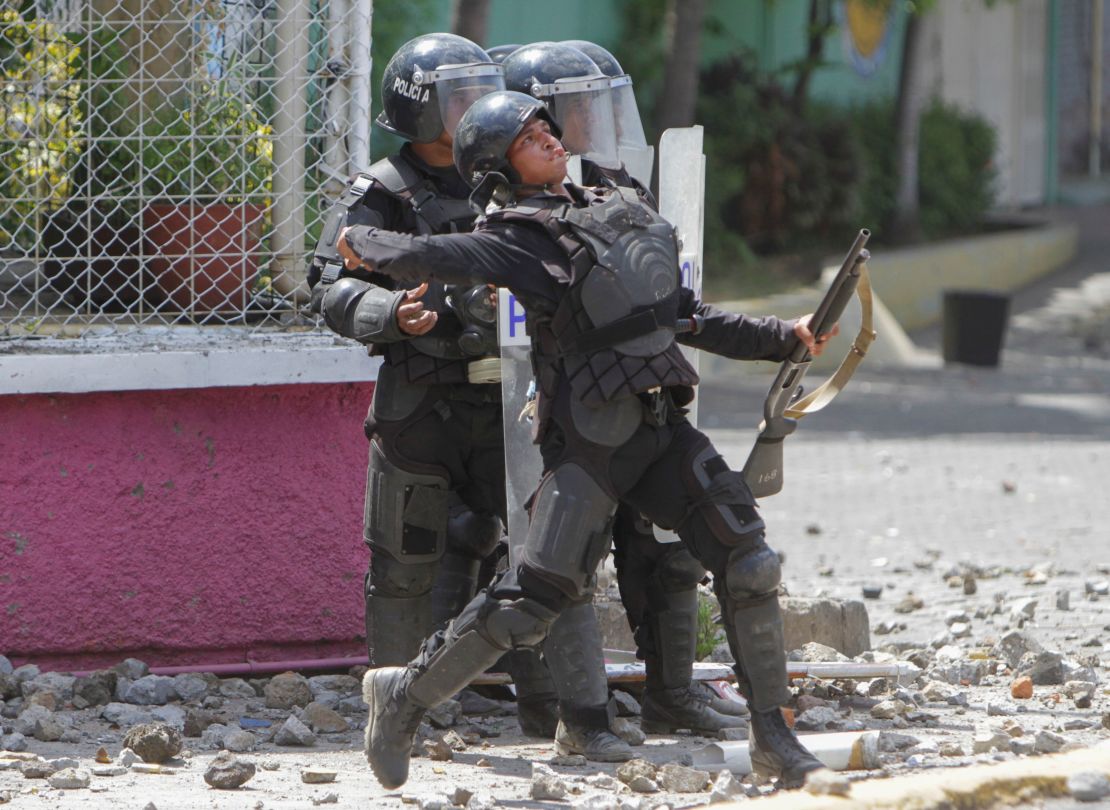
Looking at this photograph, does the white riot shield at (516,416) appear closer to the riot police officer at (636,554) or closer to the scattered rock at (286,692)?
the riot police officer at (636,554)

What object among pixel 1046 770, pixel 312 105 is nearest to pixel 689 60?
pixel 312 105

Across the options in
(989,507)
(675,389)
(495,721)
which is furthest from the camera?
(989,507)

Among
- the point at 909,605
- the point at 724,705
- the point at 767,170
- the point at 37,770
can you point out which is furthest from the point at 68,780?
the point at 767,170

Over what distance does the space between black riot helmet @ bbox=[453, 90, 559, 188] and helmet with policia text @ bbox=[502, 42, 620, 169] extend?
1.59 ft

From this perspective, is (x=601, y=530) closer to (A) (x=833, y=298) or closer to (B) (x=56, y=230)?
(A) (x=833, y=298)

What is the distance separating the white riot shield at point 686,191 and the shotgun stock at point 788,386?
0.39 meters

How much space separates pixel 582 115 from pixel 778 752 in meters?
1.76

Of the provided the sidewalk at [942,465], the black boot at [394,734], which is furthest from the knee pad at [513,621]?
the sidewalk at [942,465]

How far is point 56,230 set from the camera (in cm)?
562

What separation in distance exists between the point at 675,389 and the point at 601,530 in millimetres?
383

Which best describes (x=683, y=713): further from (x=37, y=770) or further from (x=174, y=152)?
(x=174, y=152)

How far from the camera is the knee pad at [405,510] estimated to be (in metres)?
4.64

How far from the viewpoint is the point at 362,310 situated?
4305 mm

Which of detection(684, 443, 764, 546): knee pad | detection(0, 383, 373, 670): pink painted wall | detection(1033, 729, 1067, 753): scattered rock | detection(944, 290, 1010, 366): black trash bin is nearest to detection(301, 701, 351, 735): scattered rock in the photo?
detection(0, 383, 373, 670): pink painted wall
